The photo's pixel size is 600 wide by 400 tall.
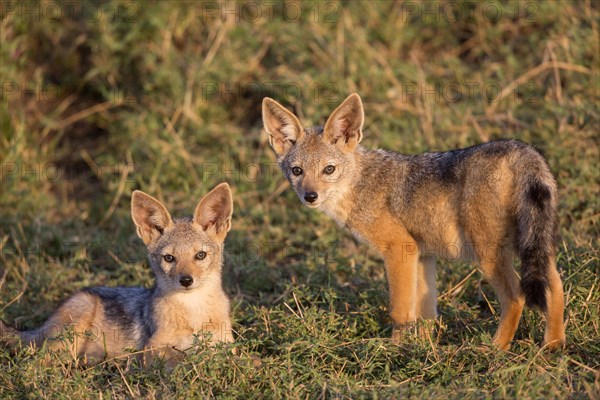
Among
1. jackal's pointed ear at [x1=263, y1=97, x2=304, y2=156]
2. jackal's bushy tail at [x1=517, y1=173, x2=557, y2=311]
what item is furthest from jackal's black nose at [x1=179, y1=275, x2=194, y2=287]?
jackal's bushy tail at [x1=517, y1=173, x2=557, y2=311]

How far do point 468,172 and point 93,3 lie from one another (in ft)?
22.6

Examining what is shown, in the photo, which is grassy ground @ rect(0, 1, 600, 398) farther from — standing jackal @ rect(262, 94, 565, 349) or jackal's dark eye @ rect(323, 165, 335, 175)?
jackal's dark eye @ rect(323, 165, 335, 175)

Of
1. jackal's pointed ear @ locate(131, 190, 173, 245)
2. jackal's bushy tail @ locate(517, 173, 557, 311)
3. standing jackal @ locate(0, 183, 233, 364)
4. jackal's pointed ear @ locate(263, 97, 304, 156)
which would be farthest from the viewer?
jackal's pointed ear @ locate(263, 97, 304, 156)

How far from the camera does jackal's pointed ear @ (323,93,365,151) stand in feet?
22.3

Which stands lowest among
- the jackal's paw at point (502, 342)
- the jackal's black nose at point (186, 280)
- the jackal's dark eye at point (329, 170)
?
the jackal's paw at point (502, 342)

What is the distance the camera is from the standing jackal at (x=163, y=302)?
6.24 meters

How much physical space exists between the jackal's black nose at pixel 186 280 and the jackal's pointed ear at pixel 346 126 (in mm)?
1763

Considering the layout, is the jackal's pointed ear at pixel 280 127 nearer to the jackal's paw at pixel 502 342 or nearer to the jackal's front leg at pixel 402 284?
the jackal's front leg at pixel 402 284

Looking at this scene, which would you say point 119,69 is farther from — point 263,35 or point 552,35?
point 552,35

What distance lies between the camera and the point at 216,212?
263 inches

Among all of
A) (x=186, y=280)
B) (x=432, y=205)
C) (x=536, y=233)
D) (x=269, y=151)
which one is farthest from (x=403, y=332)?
(x=269, y=151)

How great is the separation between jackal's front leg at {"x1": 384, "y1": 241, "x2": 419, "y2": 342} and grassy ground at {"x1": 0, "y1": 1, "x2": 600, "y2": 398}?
0.30m

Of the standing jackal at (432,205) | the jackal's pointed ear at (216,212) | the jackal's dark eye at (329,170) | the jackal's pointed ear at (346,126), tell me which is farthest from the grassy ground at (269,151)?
the jackal's pointed ear at (346,126)

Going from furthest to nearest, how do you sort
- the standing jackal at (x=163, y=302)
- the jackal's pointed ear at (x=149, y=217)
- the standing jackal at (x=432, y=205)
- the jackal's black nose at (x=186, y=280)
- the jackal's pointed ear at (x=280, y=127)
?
the jackal's pointed ear at (x=280, y=127) < the jackal's pointed ear at (x=149, y=217) < the standing jackal at (x=163, y=302) < the jackal's black nose at (x=186, y=280) < the standing jackal at (x=432, y=205)
